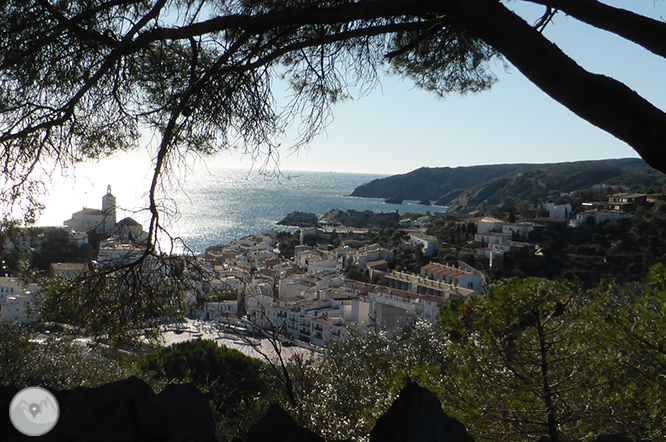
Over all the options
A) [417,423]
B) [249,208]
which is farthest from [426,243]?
[249,208]

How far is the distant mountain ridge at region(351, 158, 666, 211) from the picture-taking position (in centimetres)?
5662

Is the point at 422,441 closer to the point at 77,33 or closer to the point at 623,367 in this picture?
the point at 623,367

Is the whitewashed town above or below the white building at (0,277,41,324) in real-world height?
below

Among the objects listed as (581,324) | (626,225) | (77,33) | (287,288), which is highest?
(77,33)

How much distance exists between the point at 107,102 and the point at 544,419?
288 cm

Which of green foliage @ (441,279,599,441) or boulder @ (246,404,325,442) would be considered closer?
boulder @ (246,404,325,442)

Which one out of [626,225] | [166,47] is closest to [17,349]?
[166,47]

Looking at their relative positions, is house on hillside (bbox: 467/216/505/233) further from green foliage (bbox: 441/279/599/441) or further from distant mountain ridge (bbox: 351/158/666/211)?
green foliage (bbox: 441/279/599/441)

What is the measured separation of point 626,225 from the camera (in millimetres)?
29625

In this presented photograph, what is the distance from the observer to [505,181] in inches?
2628

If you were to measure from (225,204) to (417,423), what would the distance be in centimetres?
8927

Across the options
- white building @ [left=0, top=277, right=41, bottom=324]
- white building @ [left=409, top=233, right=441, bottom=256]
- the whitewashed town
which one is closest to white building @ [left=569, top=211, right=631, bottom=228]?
the whitewashed town

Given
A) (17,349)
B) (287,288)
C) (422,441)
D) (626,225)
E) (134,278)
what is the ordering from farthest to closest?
(626,225) → (287,288) → (17,349) → (134,278) → (422,441)

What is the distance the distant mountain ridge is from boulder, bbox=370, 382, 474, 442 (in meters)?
52.9
